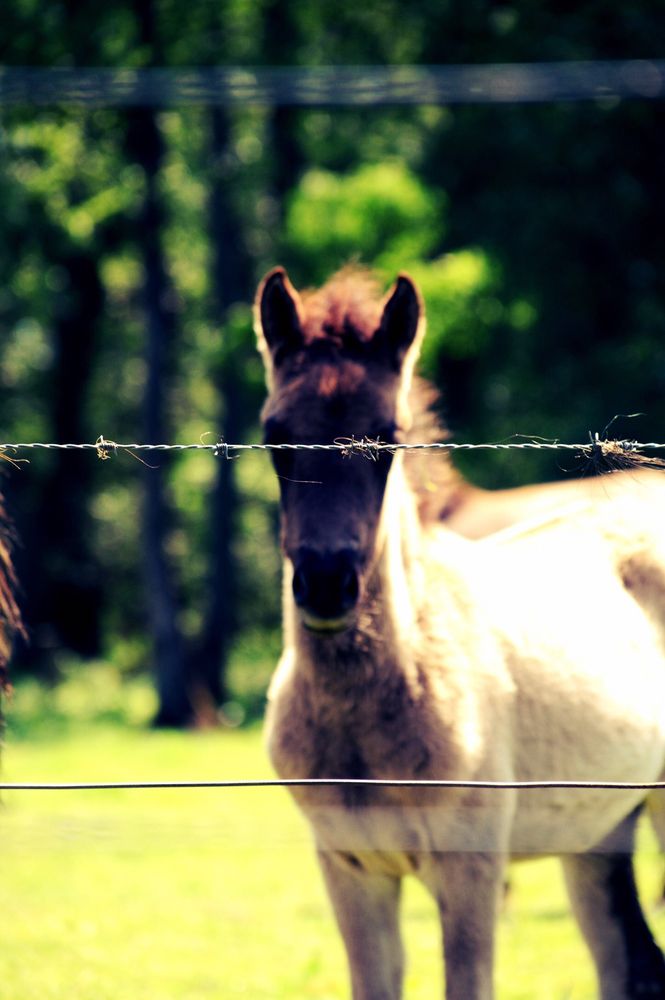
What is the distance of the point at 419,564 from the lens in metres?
4.25

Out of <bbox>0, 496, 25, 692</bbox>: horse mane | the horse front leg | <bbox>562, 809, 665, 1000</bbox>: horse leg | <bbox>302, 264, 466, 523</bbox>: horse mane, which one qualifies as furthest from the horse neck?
<bbox>562, 809, 665, 1000</bbox>: horse leg

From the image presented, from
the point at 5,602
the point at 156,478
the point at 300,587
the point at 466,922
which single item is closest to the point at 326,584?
the point at 300,587

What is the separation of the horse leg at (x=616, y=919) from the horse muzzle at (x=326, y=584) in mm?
1731

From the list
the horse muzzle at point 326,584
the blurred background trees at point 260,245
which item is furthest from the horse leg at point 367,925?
the blurred background trees at point 260,245

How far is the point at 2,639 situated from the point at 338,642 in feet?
3.19

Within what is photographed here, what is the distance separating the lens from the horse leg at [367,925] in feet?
13.0

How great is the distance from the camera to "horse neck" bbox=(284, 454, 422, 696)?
3896mm

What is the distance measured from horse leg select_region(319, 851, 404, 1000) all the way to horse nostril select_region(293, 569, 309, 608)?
85 cm

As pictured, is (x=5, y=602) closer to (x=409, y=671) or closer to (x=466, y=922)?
(x=409, y=671)

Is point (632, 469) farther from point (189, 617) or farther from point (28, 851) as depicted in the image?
point (189, 617)

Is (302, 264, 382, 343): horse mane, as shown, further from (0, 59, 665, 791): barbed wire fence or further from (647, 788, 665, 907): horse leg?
(647, 788, 665, 907): horse leg

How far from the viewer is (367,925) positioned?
3.98 m

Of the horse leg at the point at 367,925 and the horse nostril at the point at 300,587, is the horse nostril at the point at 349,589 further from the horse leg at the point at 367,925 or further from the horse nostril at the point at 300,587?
A: the horse leg at the point at 367,925

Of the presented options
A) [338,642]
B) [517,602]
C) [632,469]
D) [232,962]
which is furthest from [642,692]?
[232,962]
